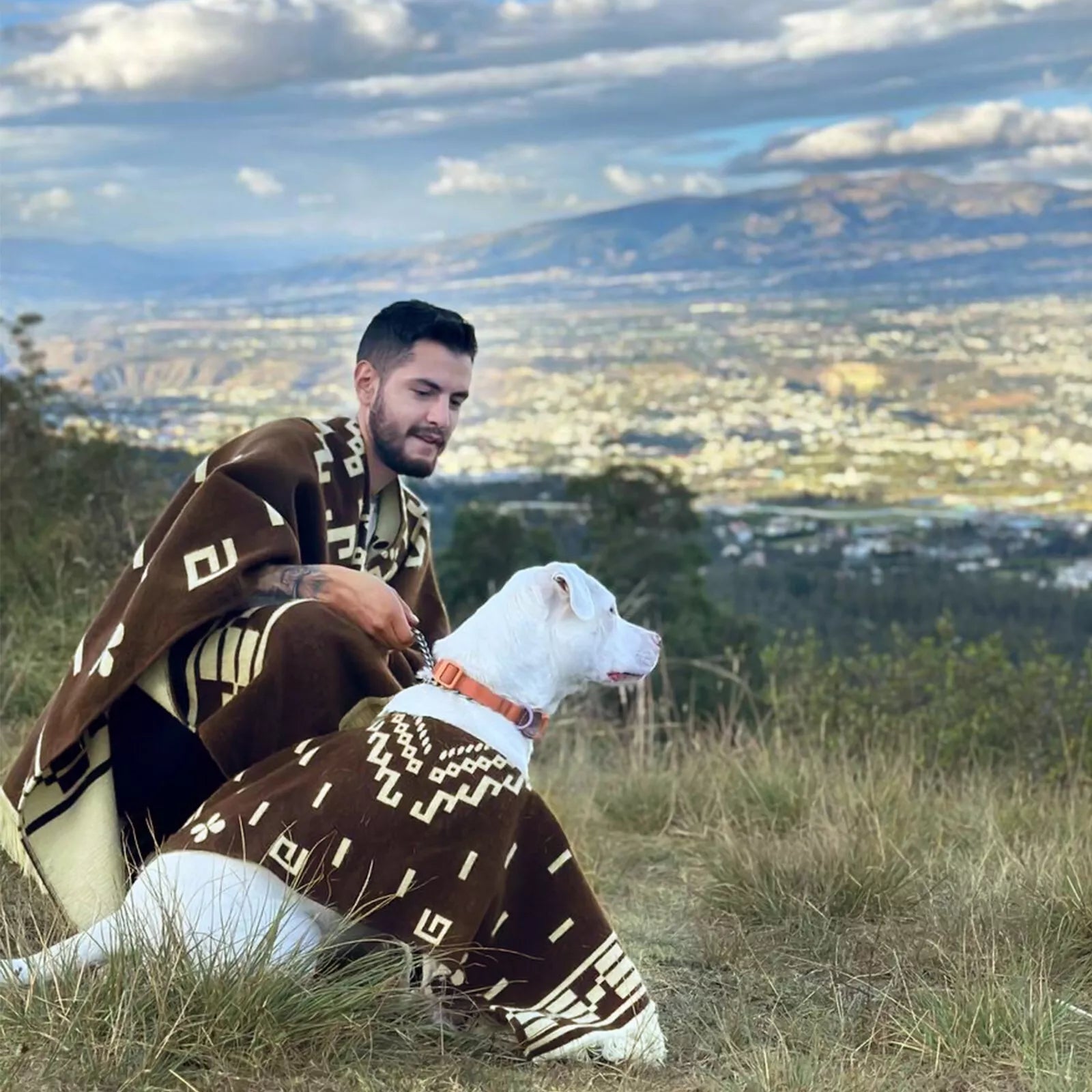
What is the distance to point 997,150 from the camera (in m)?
47.6

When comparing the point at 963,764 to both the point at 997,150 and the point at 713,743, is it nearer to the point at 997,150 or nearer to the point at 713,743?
the point at 713,743

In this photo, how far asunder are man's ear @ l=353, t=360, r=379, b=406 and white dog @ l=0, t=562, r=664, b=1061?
1043 mm

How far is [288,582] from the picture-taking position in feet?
12.0

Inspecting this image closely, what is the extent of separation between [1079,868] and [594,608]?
206 centimetres

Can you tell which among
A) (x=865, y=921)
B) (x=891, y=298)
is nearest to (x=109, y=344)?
(x=865, y=921)

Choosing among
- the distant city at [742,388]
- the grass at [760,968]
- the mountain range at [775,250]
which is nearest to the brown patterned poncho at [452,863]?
the grass at [760,968]

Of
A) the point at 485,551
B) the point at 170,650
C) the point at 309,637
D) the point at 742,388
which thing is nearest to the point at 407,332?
the point at 309,637

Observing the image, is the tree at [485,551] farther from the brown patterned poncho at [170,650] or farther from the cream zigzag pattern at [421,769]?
the cream zigzag pattern at [421,769]

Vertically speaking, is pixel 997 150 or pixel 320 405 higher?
pixel 997 150

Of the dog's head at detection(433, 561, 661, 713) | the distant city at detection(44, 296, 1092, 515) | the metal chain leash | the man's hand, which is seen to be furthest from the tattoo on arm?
the distant city at detection(44, 296, 1092, 515)

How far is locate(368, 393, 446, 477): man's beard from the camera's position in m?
4.17

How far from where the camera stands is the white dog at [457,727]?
10.2 ft

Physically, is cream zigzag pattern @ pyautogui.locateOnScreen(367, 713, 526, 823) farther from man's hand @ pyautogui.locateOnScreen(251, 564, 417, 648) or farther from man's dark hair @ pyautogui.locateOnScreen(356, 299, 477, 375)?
man's dark hair @ pyautogui.locateOnScreen(356, 299, 477, 375)

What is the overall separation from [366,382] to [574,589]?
1277 mm
